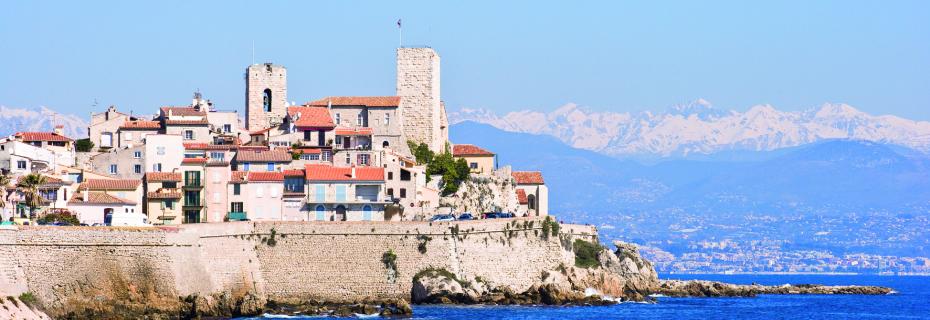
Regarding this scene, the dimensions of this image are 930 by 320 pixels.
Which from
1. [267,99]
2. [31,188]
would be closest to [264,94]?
[267,99]

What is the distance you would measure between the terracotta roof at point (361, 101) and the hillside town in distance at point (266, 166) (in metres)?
0.09

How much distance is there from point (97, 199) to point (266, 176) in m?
9.83

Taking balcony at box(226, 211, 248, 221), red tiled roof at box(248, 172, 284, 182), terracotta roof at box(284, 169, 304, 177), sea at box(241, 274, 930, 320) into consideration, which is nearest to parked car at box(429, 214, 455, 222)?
sea at box(241, 274, 930, 320)

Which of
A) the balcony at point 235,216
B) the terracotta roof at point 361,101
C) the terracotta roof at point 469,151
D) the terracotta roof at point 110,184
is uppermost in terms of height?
the terracotta roof at point 361,101

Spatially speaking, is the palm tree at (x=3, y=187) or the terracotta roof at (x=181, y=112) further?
the terracotta roof at (x=181, y=112)

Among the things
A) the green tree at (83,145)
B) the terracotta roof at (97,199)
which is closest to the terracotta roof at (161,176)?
the terracotta roof at (97,199)

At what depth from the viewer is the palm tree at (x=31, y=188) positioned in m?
90.2

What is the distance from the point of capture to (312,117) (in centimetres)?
11231

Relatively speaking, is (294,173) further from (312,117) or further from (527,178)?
(527,178)

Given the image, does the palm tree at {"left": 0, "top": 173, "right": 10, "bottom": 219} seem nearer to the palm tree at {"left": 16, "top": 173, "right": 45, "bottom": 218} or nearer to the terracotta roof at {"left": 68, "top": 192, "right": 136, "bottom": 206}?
the palm tree at {"left": 16, "top": 173, "right": 45, "bottom": 218}

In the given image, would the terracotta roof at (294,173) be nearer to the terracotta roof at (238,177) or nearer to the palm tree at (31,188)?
the terracotta roof at (238,177)

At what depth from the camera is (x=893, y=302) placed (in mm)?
133000

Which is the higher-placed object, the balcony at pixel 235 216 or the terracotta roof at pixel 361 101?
the terracotta roof at pixel 361 101

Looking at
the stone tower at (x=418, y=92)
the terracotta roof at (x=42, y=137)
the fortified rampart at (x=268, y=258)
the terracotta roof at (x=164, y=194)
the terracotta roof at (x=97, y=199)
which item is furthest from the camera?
the stone tower at (x=418, y=92)
